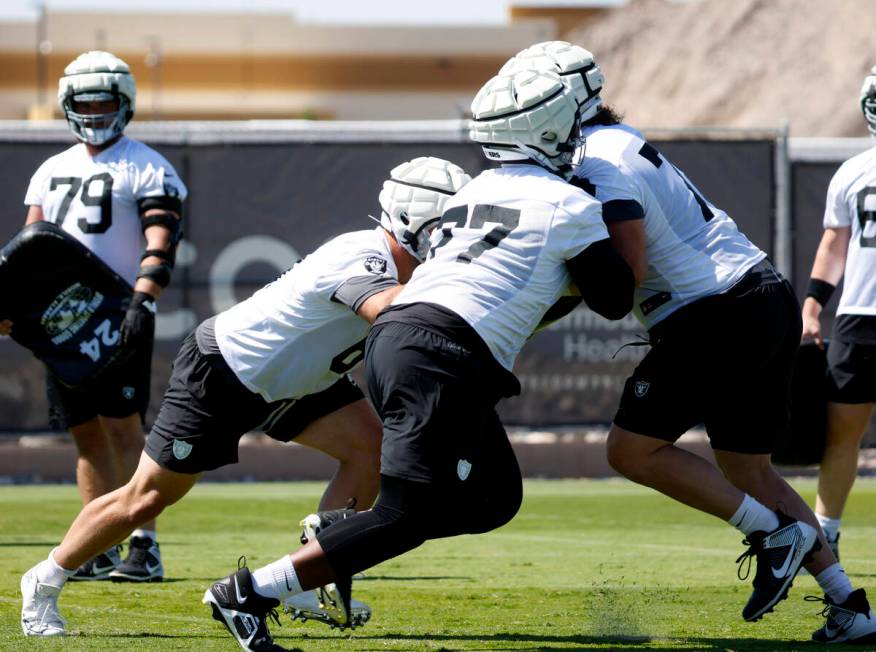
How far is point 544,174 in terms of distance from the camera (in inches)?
217

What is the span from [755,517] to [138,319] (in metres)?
3.18

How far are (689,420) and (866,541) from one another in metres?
4.02

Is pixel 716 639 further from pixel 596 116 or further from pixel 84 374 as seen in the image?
pixel 84 374

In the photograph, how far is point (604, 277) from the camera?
538cm

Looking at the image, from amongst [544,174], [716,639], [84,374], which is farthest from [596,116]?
[84,374]

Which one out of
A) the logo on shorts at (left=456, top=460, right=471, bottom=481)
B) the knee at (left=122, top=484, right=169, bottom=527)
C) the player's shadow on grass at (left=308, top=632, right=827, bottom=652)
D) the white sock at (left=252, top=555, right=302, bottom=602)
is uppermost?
the logo on shorts at (left=456, top=460, right=471, bottom=481)

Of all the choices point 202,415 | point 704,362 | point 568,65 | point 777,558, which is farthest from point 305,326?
point 777,558

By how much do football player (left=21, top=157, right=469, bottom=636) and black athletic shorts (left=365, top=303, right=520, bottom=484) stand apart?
13.7 inches

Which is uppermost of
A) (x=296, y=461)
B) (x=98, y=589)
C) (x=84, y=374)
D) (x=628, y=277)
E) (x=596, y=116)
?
(x=596, y=116)

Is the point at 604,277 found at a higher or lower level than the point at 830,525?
higher

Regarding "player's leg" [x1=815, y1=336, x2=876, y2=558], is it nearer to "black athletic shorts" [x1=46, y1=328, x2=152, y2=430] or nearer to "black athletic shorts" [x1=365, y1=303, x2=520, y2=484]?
"black athletic shorts" [x1=365, y1=303, x2=520, y2=484]

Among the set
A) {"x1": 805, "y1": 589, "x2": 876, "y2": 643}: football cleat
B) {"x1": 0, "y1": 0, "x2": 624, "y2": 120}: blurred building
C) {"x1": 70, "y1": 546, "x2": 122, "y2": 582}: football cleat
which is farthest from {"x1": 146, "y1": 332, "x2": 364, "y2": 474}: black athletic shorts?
{"x1": 0, "y1": 0, "x2": 624, "y2": 120}: blurred building

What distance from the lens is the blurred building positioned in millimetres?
70688

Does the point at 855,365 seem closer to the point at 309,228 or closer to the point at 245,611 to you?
the point at 245,611
